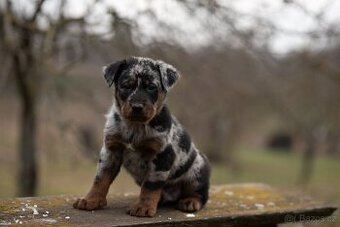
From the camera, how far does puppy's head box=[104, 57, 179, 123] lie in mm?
3289

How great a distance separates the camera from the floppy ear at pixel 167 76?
137 inches

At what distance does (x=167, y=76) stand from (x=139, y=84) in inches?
9.4

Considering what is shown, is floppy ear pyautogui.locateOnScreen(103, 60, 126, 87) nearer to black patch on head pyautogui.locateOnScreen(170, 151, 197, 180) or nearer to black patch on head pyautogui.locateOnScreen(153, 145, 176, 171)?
black patch on head pyautogui.locateOnScreen(153, 145, 176, 171)

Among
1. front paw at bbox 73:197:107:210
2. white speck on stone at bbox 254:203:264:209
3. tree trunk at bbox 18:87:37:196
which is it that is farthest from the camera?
tree trunk at bbox 18:87:37:196

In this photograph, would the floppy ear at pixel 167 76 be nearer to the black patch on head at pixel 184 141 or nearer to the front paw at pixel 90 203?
the black patch on head at pixel 184 141

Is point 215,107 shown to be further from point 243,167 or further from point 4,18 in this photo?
point 243,167

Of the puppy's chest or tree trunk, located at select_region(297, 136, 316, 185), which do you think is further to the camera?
tree trunk, located at select_region(297, 136, 316, 185)

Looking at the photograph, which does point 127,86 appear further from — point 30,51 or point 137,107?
point 30,51

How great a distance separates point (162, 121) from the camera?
11.9 ft

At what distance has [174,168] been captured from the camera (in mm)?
3832

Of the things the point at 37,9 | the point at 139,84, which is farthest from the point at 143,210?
the point at 37,9

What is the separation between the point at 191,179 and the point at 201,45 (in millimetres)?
4321

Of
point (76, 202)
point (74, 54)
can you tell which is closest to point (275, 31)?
point (74, 54)

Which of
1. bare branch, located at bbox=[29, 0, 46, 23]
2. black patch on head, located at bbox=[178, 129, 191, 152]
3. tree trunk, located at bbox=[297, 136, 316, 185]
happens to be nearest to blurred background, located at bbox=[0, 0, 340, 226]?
bare branch, located at bbox=[29, 0, 46, 23]
